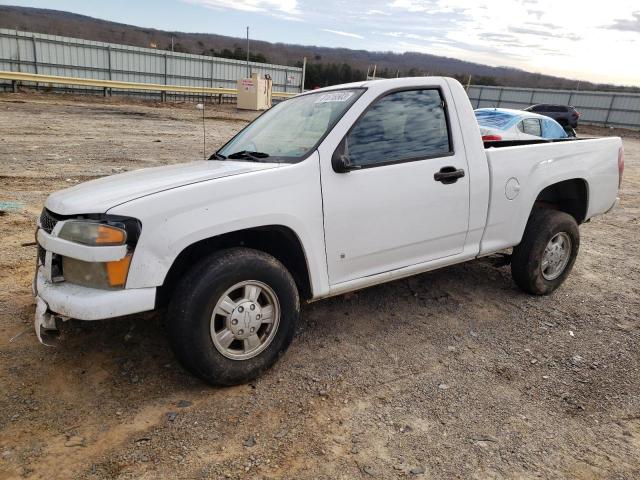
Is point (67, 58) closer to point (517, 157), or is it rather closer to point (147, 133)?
point (147, 133)

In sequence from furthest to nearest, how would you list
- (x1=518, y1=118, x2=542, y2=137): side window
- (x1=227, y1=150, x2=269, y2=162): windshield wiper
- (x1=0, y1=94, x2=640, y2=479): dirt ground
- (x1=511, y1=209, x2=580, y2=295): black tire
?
(x1=518, y1=118, x2=542, y2=137): side window
(x1=511, y1=209, x2=580, y2=295): black tire
(x1=227, y1=150, x2=269, y2=162): windshield wiper
(x1=0, y1=94, x2=640, y2=479): dirt ground

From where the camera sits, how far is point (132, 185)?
9.92 feet

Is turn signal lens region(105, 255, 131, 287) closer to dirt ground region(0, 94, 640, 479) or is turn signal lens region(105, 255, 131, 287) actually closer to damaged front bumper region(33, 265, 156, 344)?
damaged front bumper region(33, 265, 156, 344)

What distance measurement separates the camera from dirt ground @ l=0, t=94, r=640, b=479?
2.50 metres

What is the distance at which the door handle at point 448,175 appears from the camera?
3.61 meters

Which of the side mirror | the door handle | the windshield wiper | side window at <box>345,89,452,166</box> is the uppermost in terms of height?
side window at <box>345,89,452,166</box>

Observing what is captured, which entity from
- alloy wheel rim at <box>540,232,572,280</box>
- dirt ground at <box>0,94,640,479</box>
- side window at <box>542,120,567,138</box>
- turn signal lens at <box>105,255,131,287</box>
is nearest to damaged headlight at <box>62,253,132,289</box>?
turn signal lens at <box>105,255,131,287</box>

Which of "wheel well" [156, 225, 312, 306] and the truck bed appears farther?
the truck bed

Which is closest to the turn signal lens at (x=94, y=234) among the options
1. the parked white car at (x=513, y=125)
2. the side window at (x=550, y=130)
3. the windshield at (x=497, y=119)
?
the parked white car at (x=513, y=125)

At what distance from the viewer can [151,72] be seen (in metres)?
29.4

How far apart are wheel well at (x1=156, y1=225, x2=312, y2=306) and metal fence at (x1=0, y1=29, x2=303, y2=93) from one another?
26934mm

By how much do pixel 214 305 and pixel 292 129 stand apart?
1504 mm

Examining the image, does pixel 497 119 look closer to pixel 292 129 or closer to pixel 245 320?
pixel 292 129

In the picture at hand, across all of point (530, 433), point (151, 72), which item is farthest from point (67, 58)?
point (530, 433)
